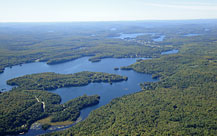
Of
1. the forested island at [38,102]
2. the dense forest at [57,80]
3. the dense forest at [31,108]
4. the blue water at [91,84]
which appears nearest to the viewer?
the dense forest at [31,108]

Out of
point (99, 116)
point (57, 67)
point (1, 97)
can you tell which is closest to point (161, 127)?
point (99, 116)

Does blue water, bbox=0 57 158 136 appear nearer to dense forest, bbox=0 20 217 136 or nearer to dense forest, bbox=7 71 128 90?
dense forest, bbox=0 20 217 136

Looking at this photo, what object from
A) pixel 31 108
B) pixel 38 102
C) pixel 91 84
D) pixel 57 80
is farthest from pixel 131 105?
pixel 57 80

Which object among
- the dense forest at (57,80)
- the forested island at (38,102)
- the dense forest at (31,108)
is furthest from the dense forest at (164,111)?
the dense forest at (57,80)

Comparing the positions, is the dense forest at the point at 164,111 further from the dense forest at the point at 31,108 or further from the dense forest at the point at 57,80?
the dense forest at the point at 57,80

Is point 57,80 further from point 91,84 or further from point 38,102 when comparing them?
point 38,102

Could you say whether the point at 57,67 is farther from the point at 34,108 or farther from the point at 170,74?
the point at 170,74

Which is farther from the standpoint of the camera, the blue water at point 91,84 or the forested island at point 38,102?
the blue water at point 91,84
